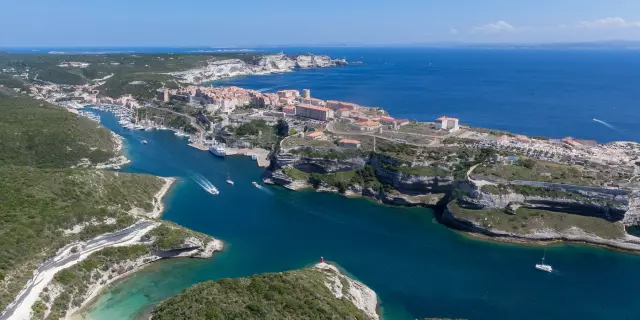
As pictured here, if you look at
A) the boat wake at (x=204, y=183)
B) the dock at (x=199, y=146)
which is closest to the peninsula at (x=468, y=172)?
the dock at (x=199, y=146)

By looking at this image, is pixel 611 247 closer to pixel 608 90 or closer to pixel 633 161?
pixel 633 161

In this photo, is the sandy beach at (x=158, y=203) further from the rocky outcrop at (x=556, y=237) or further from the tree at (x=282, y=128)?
the rocky outcrop at (x=556, y=237)

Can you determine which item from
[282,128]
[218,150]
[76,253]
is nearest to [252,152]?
[218,150]

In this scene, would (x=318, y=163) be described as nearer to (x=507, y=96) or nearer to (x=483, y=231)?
(x=483, y=231)

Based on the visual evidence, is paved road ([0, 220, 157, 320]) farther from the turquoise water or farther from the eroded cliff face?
the eroded cliff face

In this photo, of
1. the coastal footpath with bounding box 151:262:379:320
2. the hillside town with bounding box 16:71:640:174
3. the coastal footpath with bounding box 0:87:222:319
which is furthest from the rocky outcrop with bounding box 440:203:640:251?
the coastal footpath with bounding box 0:87:222:319
